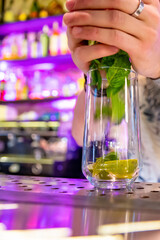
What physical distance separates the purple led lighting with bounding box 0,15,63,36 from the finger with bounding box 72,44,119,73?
238 centimetres

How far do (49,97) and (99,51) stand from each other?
2.31 metres

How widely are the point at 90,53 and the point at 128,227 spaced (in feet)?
1.36

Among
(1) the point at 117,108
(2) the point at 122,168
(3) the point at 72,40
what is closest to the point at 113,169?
(2) the point at 122,168

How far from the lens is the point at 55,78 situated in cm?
309

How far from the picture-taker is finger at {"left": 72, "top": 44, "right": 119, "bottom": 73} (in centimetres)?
64

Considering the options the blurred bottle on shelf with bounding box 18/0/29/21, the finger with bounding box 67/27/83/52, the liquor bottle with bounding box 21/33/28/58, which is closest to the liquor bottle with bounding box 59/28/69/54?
Answer: the liquor bottle with bounding box 21/33/28/58

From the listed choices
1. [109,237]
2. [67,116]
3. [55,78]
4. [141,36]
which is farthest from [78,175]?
[109,237]

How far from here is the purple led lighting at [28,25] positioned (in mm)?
3015

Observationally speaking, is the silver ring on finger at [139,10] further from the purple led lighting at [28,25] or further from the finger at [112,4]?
the purple led lighting at [28,25]

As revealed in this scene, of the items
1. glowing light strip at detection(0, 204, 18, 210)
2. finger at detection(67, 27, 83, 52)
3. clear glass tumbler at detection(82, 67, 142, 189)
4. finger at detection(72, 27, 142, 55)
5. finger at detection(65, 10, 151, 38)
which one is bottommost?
glowing light strip at detection(0, 204, 18, 210)

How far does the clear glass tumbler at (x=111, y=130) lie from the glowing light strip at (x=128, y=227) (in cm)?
19

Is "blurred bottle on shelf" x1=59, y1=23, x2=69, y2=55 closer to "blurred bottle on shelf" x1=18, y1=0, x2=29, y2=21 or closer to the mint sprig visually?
"blurred bottle on shelf" x1=18, y1=0, x2=29, y2=21

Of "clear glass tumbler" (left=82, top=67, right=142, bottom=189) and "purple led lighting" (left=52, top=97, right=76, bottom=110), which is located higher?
"purple led lighting" (left=52, top=97, right=76, bottom=110)

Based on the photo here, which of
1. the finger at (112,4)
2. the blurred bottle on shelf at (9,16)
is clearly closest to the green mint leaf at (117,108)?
the finger at (112,4)
